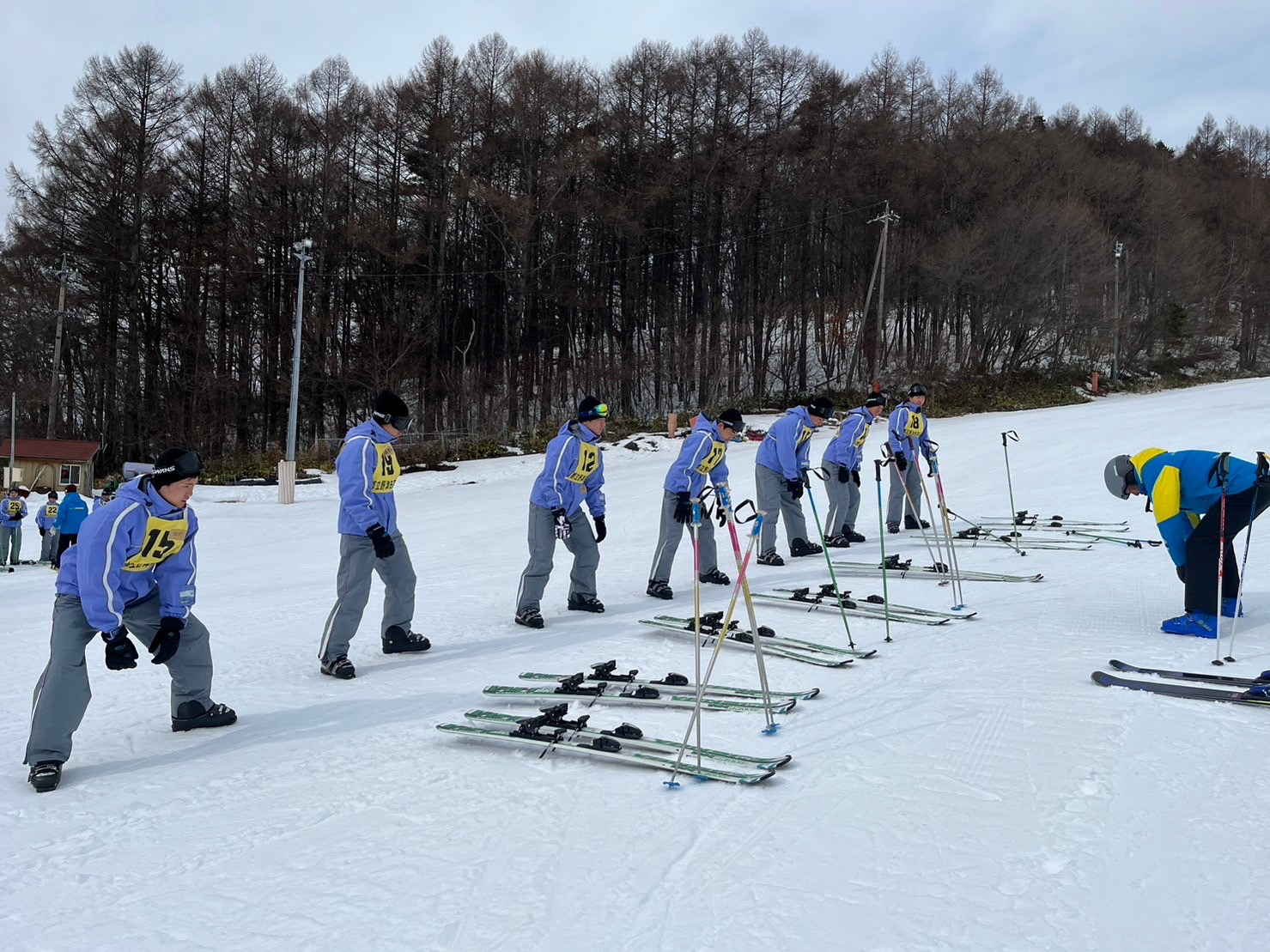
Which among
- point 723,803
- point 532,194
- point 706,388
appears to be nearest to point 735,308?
point 706,388

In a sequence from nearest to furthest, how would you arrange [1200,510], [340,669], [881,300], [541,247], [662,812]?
[662,812], [340,669], [1200,510], [881,300], [541,247]

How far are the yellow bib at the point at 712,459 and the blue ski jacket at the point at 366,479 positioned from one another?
3531 mm

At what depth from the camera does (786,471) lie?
36.1ft

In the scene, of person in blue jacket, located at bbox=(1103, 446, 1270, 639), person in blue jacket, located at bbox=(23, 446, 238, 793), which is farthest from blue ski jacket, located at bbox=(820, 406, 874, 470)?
person in blue jacket, located at bbox=(23, 446, 238, 793)

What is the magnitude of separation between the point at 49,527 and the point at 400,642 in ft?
49.2

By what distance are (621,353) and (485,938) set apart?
3650 centimetres

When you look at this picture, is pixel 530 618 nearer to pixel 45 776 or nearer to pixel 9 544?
pixel 45 776

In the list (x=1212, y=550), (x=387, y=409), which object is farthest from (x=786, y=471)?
(x=387, y=409)

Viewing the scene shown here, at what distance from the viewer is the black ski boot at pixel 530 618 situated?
→ 7929mm

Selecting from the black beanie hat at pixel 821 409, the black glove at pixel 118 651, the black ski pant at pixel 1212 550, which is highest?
the black beanie hat at pixel 821 409

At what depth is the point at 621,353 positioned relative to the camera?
38781 millimetres

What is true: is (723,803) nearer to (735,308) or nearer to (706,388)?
(706,388)

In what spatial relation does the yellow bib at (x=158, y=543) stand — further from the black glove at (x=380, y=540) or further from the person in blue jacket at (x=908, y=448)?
the person in blue jacket at (x=908, y=448)

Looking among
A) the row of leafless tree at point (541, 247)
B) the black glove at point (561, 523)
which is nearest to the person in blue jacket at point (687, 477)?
the black glove at point (561, 523)
